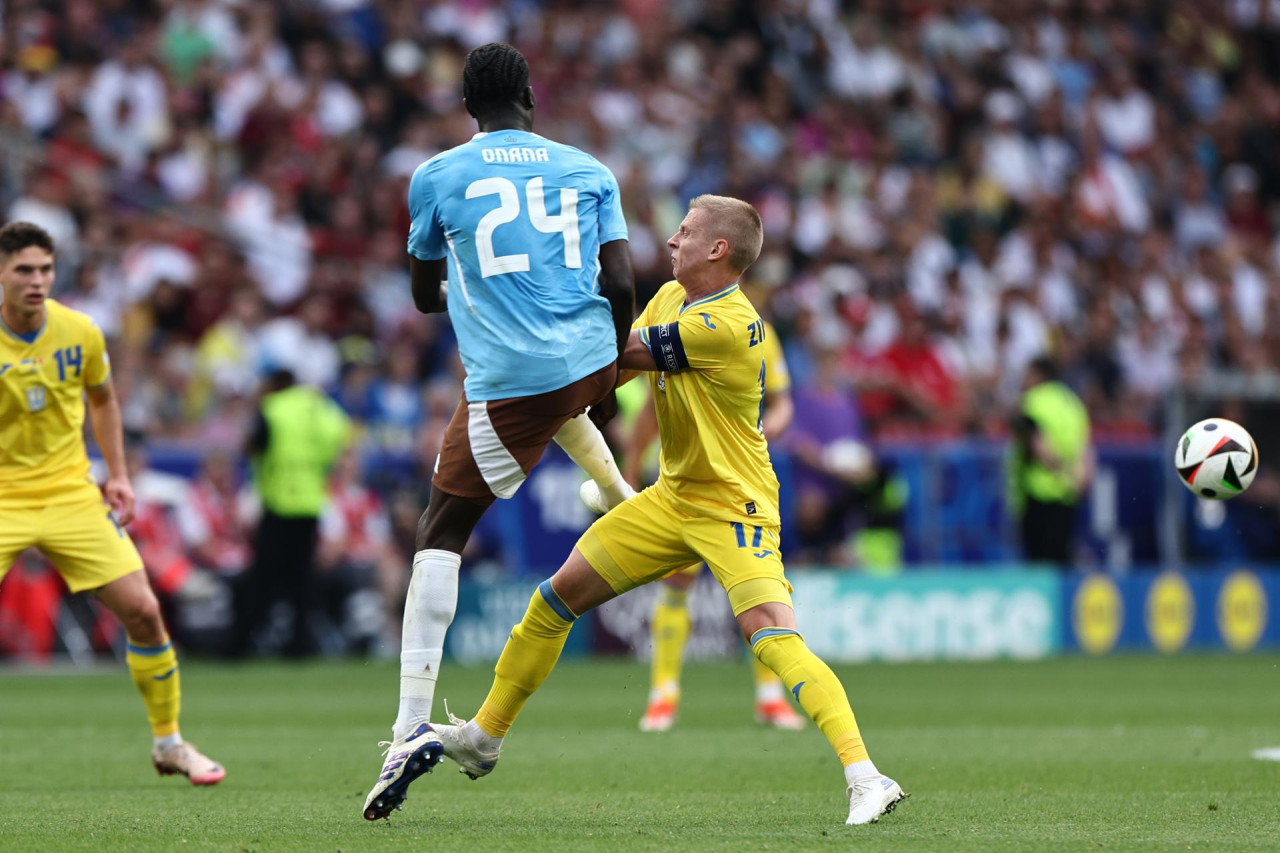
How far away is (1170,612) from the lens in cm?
1839

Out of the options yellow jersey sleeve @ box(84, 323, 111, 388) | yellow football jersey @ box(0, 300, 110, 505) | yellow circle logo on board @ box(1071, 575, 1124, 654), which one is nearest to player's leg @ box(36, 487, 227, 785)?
yellow football jersey @ box(0, 300, 110, 505)

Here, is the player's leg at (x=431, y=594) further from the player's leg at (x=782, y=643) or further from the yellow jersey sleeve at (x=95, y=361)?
the yellow jersey sleeve at (x=95, y=361)

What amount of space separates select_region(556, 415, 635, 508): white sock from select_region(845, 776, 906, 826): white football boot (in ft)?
4.98

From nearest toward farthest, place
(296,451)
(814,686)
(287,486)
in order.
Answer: (814,686) < (296,451) < (287,486)

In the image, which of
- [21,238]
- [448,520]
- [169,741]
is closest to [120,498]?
[169,741]

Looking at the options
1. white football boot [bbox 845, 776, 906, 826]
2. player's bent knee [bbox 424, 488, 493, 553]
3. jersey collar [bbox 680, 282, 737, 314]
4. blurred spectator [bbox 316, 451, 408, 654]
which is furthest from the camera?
blurred spectator [bbox 316, 451, 408, 654]

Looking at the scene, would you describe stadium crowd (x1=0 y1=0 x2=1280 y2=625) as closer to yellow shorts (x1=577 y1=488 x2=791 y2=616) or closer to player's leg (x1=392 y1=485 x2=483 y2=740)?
yellow shorts (x1=577 y1=488 x2=791 y2=616)

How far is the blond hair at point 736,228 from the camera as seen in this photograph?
699 centimetres

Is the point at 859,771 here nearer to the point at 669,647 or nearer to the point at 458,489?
the point at 458,489

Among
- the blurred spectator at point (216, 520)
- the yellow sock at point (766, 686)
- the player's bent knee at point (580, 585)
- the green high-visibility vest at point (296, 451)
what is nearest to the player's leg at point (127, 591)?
→ the player's bent knee at point (580, 585)

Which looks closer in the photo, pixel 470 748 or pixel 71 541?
pixel 470 748

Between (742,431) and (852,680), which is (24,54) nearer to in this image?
(852,680)

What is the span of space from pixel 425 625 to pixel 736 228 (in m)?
1.77

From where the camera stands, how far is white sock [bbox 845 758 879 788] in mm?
6473
